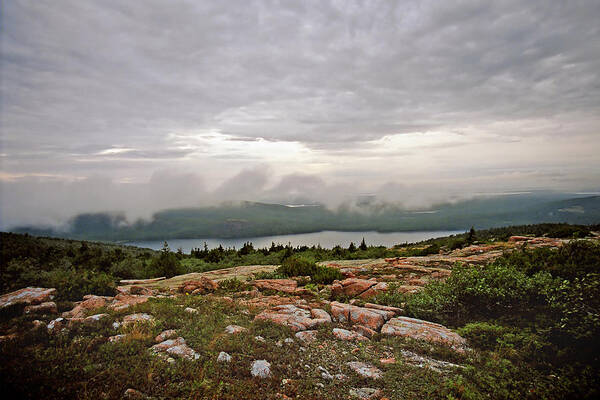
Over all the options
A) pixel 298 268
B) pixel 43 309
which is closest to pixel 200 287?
pixel 43 309

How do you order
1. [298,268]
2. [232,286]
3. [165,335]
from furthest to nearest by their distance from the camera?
[298,268] → [232,286] → [165,335]

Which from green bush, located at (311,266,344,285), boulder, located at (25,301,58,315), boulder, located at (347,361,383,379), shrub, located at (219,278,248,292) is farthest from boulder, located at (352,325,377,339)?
boulder, located at (25,301,58,315)

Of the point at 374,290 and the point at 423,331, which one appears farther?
the point at 374,290

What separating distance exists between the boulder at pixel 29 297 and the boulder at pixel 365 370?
30.7 ft

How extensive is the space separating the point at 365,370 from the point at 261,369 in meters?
2.12

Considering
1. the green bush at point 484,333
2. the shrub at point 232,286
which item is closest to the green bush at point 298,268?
the shrub at point 232,286

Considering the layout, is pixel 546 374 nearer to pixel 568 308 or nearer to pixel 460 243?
pixel 568 308

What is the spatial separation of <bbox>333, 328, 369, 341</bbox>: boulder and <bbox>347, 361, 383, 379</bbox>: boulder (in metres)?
1.01

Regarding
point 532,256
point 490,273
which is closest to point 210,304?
point 490,273

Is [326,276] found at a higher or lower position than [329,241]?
higher

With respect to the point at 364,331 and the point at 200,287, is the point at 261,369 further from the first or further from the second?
the point at 200,287

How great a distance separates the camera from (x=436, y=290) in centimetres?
912

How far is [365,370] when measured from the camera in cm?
542

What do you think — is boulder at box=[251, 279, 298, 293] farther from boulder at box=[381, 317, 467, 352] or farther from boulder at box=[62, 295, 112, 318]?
boulder at box=[62, 295, 112, 318]
